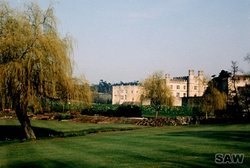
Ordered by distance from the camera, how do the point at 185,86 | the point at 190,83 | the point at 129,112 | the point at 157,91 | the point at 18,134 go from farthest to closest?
the point at 185,86 → the point at 190,83 → the point at 157,91 → the point at 129,112 → the point at 18,134

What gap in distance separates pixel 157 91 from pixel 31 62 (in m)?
47.8

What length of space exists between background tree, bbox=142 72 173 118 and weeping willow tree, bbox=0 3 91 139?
44284mm

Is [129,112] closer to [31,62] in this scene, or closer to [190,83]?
[31,62]

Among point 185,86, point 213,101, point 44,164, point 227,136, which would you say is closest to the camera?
point 44,164

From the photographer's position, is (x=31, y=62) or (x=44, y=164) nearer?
(x=44, y=164)

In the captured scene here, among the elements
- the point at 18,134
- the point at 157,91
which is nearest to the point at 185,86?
the point at 157,91

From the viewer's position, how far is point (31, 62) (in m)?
24.2

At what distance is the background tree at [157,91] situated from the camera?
228 feet

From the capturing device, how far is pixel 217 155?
14344 millimetres

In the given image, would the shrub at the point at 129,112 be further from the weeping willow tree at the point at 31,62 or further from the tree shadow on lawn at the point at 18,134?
the weeping willow tree at the point at 31,62

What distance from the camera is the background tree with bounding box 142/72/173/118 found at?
69.6 m

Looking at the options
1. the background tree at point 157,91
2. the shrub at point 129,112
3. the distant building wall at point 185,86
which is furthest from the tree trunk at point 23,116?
the distant building wall at point 185,86

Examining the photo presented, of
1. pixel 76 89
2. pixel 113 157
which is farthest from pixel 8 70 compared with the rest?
pixel 113 157

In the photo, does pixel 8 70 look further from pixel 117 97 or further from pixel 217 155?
pixel 117 97
